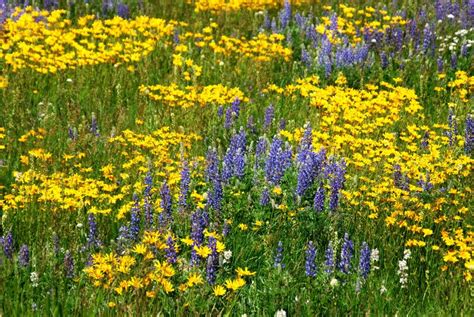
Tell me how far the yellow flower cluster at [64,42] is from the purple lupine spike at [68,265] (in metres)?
3.00

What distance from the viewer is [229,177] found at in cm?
436

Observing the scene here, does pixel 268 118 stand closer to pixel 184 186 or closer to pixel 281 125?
pixel 281 125

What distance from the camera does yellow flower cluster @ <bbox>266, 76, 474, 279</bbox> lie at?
14.2 ft

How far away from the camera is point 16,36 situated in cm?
673

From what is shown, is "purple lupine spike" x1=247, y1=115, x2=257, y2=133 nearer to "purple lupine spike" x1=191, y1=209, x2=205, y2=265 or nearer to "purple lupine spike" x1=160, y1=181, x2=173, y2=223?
"purple lupine spike" x1=160, y1=181, x2=173, y2=223

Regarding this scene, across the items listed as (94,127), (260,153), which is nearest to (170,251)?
(260,153)

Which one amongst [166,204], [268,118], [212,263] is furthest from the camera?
[268,118]

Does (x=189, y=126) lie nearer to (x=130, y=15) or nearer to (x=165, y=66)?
(x=165, y=66)

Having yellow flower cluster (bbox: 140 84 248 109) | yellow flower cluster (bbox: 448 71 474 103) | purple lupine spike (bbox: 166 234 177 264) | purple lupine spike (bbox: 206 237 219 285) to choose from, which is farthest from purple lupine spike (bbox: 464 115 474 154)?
purple lupine spike (bbox: 166 234 177 264)

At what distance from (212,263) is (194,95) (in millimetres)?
2848

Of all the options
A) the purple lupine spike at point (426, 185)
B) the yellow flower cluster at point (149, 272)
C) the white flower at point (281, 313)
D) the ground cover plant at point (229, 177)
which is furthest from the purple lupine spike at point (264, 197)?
the purple lupine spike at point (426, 185)

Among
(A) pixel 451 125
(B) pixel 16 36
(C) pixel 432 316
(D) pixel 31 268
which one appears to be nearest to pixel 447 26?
(A) pixel 451 125

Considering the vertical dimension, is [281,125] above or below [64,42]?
below

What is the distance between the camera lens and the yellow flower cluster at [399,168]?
4320mm
